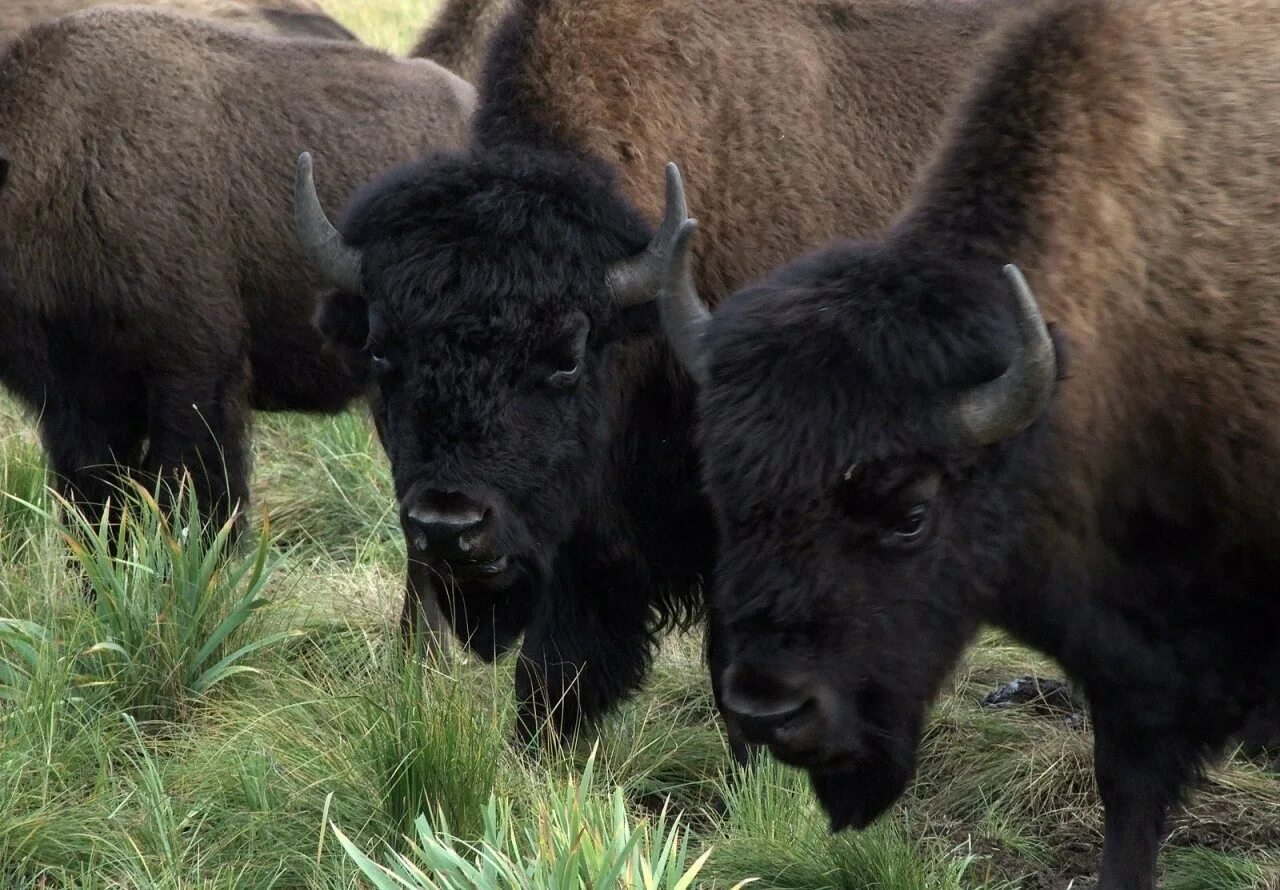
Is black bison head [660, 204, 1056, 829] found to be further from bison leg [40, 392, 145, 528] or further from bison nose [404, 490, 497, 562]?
bison leg [40, 392, 145, 528]

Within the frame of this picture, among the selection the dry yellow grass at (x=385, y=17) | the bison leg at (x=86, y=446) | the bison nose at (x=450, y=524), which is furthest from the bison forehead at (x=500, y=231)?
the dry yellow grass at (x=385, y=17)

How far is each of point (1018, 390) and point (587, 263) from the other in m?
1.46

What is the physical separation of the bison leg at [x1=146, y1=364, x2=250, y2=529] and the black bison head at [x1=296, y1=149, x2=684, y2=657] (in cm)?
153

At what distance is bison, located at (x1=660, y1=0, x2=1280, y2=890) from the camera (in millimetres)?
3340

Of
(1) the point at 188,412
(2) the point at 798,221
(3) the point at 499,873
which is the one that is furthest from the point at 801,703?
(1) the point at 188,412

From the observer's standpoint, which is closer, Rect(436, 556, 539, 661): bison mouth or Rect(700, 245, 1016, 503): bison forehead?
Rect(700, 245, 1016, 503): bison forehead

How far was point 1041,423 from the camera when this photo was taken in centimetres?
350

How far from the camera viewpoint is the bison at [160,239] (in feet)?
19.3

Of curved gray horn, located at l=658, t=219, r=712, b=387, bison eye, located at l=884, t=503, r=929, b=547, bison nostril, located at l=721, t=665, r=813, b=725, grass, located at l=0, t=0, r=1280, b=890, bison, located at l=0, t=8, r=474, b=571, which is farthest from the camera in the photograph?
bison, located at l=0, t=8, r=474, b=571

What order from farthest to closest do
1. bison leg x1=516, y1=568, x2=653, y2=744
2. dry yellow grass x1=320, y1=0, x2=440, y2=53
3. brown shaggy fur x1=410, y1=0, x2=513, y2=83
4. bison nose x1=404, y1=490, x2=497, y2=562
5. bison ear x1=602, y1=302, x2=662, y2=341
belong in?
dry yellow grass x1=320, y1=0, x2=440, y2=53 < brown shaggy fur x1=410, y1=0, x2=513, y2=83 < bison leg x1=516, y1=568, x2=653, y2=744 < bison ear x1=602, y1=302, x2=662, y2=341 < bison nose x1=404, y1=490, x2=497, y2=562

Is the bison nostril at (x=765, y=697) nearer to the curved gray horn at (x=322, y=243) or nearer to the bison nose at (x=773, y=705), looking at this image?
the bison nose at (x=773, y=705)

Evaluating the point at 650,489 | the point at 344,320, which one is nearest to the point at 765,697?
the point at 650,489

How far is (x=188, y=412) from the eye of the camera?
5.93 metres

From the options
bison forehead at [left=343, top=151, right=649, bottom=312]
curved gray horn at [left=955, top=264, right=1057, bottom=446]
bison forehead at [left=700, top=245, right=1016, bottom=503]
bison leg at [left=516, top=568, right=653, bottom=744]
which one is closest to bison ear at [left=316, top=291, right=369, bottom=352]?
bison forehead at [left=343, top=151, right=649, bottom=312]
